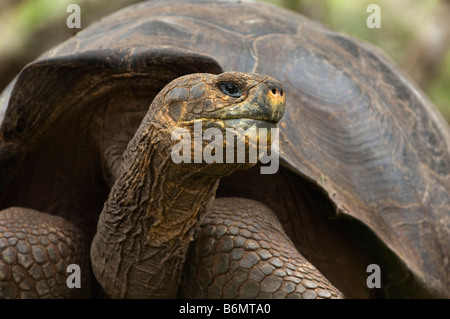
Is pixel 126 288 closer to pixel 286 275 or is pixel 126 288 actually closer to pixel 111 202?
pixel 111 202

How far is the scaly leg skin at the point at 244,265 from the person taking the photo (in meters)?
2.79

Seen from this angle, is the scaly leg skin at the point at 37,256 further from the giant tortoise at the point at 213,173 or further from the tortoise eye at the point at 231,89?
the tortoise eye at the point at 231,89

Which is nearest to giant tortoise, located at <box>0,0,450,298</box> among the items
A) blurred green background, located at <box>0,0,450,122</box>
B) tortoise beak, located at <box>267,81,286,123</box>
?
tortoise beak, located at <box>267,81,286,123</box>

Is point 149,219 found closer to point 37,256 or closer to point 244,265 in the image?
point 244,265

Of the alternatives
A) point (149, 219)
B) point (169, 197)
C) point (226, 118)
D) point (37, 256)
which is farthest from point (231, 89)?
point (37, 256)

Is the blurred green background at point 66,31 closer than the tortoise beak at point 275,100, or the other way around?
the tortoise beak at point 275,100

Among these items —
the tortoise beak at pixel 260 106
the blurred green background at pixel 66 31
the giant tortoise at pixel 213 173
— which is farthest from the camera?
the blurred green background at pixel 66 31

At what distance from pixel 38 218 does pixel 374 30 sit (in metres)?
14.5

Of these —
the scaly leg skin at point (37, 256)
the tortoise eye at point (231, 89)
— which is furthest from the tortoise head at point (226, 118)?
the scaly leg skin at point (37, 256)

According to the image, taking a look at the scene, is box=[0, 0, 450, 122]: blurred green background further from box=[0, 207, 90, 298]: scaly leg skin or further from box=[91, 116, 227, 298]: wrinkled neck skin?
box=[91, 116, 227, 298]: wrinkled neck skin

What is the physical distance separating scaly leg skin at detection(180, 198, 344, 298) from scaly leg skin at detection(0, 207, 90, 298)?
1.88 feet

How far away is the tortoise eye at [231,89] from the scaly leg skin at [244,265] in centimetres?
82

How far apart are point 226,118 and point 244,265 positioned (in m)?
0.83

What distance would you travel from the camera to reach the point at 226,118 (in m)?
2.23
